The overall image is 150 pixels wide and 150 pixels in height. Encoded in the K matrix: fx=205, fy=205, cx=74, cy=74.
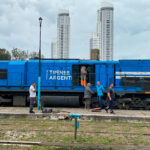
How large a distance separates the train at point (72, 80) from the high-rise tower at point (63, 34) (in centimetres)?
5307

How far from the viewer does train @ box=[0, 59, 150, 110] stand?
43.9 ft

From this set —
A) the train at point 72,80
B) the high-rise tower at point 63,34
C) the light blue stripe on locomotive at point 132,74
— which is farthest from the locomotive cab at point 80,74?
the high-rise tower at point 63,34

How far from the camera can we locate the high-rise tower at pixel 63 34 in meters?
70.2

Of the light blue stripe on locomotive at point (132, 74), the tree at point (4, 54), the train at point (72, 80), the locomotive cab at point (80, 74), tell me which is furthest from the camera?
the tree at point (4, 54)

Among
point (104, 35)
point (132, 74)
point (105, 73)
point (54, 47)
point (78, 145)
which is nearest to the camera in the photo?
point (78, 145)

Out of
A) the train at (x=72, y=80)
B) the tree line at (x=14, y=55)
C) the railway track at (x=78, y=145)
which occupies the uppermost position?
the tree line at (x=14, y=55)

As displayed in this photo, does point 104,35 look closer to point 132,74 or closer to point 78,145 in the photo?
point 132,74

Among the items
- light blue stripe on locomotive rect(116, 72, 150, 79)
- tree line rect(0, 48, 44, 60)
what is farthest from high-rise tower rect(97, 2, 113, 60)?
light blue stripe on locomotive rect(116, 72, 150, 79)

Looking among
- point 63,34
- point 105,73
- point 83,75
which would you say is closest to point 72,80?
point 83,75

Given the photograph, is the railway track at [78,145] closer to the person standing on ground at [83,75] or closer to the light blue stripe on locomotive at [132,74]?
the person standing on ground at [83,75]

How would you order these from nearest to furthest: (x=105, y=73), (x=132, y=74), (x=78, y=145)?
(x=78, y=145), (x=132, y=74), (x=105, y=73)

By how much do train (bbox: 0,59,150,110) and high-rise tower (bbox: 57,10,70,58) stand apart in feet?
174

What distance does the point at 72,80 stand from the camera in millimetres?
14055

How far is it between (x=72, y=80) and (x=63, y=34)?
67.7 m
